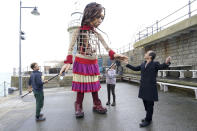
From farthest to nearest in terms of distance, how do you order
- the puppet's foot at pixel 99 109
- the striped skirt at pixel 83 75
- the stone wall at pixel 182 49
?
the stone wall at pixel 182 49, the puppet's foot at pixel 99 109, the striped skirt at pixel 83 75

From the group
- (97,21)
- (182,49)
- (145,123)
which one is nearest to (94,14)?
(97,21)

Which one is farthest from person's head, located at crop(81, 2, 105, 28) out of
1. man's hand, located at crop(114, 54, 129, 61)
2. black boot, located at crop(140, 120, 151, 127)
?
black boot, located at crop(140, 120, 151, 127)

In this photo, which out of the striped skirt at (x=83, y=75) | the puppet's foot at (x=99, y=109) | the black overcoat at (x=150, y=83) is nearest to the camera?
A: the black overcoat at (x=150, y=83)

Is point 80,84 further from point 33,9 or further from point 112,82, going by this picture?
point 33,9

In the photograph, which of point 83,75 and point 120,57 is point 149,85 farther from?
point 83,75

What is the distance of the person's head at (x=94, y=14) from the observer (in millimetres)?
2516

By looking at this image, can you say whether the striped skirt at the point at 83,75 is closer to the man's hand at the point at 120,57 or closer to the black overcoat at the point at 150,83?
the man's hand at the point at 120,57

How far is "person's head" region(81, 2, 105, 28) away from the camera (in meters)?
2.52

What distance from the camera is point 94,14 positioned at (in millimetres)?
2520

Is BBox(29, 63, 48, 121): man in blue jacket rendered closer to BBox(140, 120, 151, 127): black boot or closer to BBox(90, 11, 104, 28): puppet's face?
BBox(90, 11, 104, 28): puppet's face

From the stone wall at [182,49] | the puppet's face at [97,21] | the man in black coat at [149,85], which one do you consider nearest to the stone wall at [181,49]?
the stone wall at [182,49]

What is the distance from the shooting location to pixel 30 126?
241cm

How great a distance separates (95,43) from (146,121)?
6.34 ft

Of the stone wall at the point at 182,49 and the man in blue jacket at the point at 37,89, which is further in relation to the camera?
the stone wall at the point at 182,49
